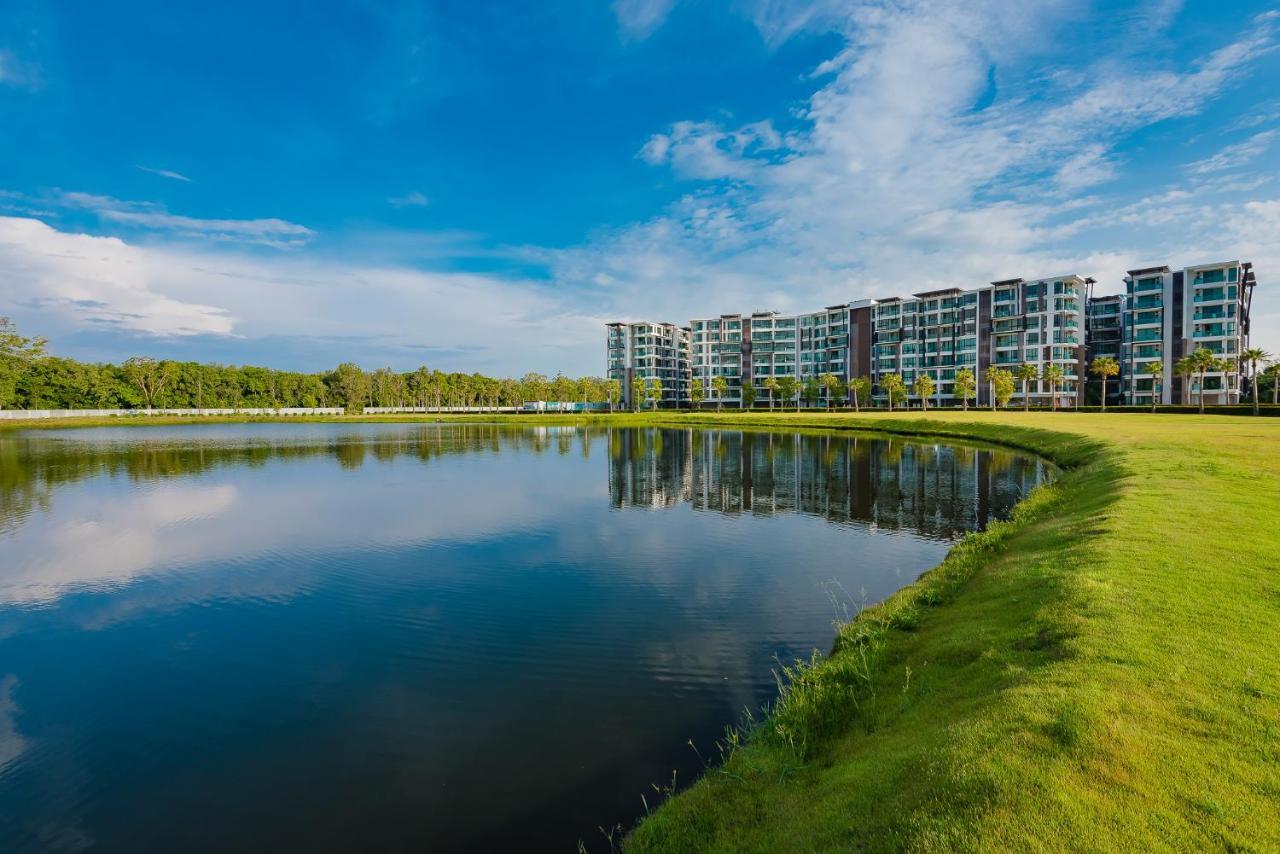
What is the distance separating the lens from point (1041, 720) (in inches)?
243

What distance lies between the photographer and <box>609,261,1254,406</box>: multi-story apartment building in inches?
3814

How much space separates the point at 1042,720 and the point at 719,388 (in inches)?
5668

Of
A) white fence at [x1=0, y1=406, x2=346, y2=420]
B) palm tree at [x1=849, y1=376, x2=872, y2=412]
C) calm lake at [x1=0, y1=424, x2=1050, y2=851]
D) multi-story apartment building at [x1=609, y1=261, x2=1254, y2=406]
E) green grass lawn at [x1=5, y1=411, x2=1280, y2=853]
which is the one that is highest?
multi-story apartment building at [x1=609, y1=261, x2=1254, y2=406]

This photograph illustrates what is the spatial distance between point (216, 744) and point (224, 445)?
65431mm

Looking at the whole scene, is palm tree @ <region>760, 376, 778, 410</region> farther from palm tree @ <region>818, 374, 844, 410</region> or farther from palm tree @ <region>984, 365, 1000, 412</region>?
palm tree @ <region>984, 365, 1000, 412</region>

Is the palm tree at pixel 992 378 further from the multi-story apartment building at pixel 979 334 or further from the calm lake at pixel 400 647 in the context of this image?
the calm lake at pixel 400 647

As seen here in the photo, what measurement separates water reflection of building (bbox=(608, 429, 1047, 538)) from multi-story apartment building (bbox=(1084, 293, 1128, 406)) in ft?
268

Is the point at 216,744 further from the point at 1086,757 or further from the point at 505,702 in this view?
the point at 1086,757

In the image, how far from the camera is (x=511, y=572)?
18.1 m

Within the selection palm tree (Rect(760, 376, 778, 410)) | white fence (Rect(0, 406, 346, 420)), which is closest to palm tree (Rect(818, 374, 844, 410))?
palm tree (Rect(760, 376, 778, 410))

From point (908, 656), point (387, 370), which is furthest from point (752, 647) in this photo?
point (387, 370)

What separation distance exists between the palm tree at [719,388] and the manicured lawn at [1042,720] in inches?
5289

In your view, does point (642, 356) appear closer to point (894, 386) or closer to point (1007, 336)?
point (894, 386)

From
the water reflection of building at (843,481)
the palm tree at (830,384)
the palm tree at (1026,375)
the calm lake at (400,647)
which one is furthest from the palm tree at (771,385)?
the calm lake at (400,647)
